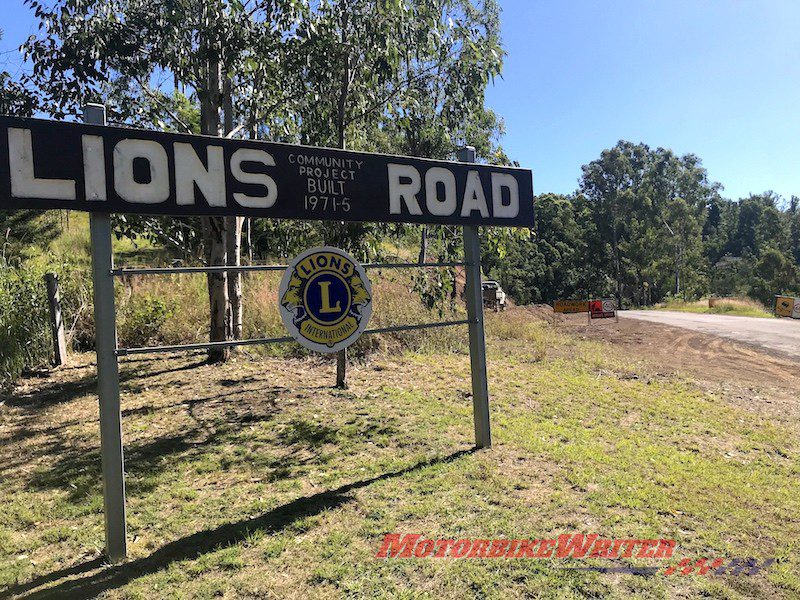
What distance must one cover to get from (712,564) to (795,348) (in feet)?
47.0

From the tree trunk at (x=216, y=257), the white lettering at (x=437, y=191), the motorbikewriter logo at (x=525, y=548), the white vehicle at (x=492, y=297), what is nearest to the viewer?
the motorbikewriter logo at (x=525, y=548)

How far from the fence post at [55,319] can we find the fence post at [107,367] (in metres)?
5.70

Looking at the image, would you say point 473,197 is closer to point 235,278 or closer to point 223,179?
point 223,179

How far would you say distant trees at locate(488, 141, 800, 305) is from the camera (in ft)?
179

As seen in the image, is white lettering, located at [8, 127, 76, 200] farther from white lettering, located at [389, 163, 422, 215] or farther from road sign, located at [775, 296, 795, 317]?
road sign, located at [775, 296, 795, 317]

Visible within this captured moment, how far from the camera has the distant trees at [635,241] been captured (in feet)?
179

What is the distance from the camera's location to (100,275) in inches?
130

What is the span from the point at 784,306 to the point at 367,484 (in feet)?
100

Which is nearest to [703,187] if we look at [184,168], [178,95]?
[178,95]

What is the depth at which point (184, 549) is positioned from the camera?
3.32 meters

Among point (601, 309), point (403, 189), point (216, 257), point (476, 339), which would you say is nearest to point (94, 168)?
point (403, 189)

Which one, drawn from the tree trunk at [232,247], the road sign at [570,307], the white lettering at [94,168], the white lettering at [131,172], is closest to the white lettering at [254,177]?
the white lettering at [131,172]

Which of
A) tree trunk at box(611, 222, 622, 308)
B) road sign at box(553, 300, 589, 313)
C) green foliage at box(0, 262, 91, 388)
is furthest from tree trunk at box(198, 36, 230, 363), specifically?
tree trunk at box(611, 222, 622, 308)

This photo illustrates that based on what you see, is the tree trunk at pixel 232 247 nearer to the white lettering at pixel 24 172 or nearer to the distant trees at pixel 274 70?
the distant trees at pixel 274 70
